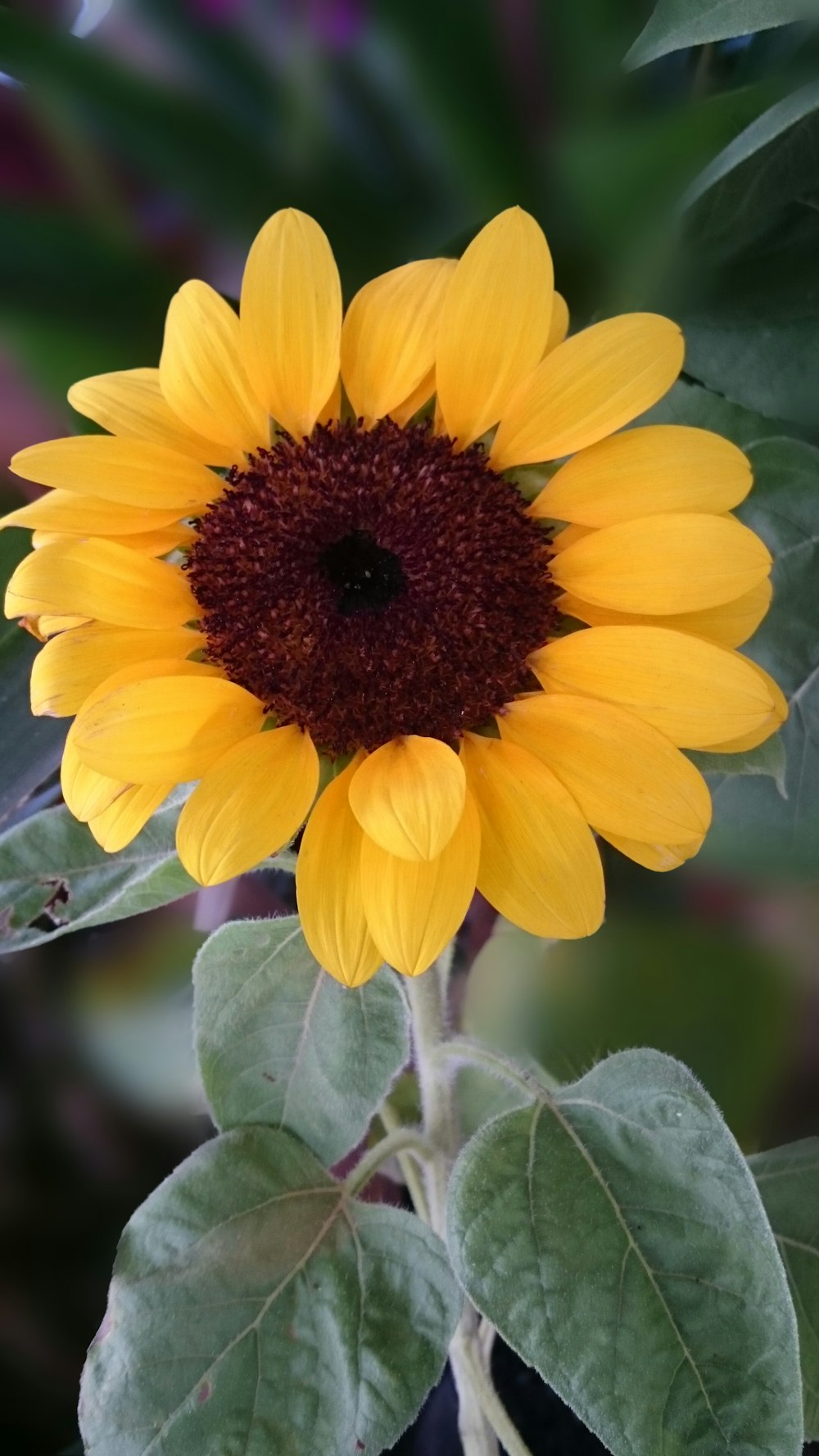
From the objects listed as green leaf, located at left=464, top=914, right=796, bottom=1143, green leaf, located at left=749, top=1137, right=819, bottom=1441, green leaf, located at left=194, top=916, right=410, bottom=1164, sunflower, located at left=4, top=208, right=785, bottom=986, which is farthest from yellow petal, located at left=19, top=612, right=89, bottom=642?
green leaf, located at left=749, top=1137, right=819, bottom=1441

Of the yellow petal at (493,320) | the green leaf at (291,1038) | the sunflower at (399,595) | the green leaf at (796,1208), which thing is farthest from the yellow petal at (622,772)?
the green leaf at (796,1208)

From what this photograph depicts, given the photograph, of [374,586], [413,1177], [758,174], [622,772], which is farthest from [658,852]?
[413,1177]

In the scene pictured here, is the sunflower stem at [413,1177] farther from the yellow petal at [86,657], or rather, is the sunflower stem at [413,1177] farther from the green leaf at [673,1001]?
the yellow petal at [86,657]

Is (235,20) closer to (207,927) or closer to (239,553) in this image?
(239,553)

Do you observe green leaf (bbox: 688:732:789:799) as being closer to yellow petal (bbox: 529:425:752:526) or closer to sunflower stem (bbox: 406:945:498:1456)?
yellow petal (bbox: 529:425:752:526)

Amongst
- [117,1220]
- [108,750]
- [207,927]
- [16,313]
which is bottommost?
[117,1220]

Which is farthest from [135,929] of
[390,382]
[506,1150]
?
[390,382]

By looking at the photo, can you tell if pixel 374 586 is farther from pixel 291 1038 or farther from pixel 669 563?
pixel 291 1038

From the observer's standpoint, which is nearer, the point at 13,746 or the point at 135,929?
the point at 13,746

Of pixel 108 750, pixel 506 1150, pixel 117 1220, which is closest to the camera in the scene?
pixel 108 750
